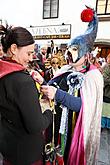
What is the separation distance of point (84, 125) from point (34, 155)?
45 cm

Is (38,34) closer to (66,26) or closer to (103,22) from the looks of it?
(66,26)

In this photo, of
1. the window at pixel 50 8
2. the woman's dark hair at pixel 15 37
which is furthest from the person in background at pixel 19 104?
the window at pixel 50 8

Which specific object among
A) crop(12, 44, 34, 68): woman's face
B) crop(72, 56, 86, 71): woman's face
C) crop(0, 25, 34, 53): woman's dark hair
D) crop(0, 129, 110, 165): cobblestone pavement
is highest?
crop(0, 25, 34, 53): woman's dark hair

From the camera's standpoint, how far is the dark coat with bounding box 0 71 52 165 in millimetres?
968

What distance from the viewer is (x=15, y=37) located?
3.34 ft

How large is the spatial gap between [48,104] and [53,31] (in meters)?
8.34

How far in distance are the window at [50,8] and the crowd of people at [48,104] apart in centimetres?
827

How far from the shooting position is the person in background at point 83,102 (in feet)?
4.66

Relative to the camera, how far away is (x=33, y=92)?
983mm

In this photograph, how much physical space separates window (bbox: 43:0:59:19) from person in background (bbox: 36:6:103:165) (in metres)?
8.22

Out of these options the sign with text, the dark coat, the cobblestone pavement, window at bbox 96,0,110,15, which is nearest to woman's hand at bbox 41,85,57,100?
the dark coat

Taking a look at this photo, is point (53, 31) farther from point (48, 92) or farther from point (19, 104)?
point (19, 104)

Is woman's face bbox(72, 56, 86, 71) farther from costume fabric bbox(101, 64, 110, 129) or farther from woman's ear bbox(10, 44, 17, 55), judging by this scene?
costume fabric bbox(101, 64, 110, 129)

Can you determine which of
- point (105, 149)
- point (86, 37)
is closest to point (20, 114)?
point (86, 37)
